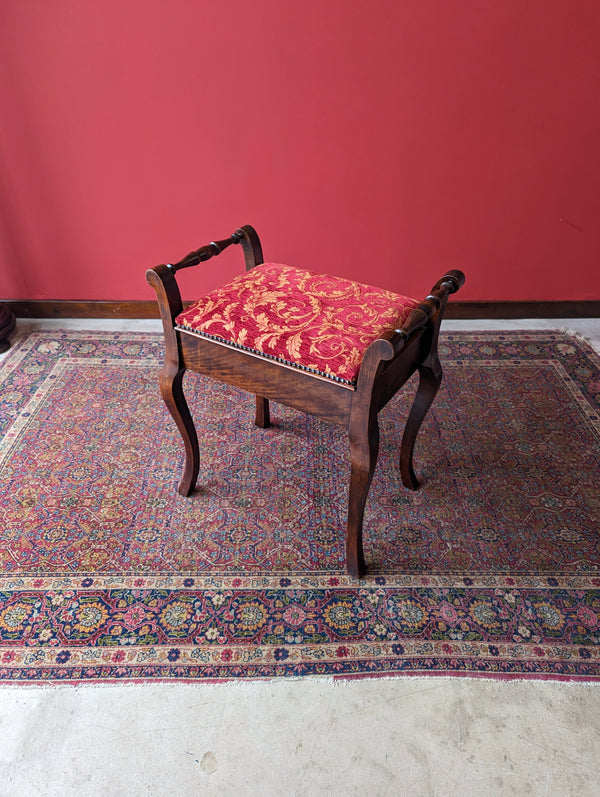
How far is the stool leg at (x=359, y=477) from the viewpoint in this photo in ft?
4.48

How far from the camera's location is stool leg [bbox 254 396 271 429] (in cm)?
208

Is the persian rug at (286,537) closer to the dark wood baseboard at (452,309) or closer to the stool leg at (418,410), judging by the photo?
the stool leg at (418,410)

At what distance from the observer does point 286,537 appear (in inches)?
67.6

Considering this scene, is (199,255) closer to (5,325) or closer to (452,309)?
(5,325)

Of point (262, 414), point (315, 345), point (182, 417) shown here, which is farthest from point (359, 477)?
point (262, 414)

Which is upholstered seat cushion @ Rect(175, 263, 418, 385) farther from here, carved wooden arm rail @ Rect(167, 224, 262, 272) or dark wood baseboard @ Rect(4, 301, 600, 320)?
dark wood baseboard @ Rect(4, 301, 600, 320)

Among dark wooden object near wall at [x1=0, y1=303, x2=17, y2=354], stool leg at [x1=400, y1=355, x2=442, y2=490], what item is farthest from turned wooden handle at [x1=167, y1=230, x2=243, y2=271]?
dark wooden object near wall at [x1=0, y1=303, x2=17, y2=354]

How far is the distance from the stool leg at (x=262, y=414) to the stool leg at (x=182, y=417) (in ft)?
1.23

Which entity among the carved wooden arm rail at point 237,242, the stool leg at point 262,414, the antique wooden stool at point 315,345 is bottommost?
the stool leg at point 262,414

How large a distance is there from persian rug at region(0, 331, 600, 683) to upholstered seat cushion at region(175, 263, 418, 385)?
2.07 feet

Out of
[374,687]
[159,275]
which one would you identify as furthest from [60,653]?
[159,275]

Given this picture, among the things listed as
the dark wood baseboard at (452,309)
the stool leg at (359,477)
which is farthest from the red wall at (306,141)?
the stool leg at (359,477)

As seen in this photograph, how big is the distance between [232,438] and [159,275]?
0.81 metres

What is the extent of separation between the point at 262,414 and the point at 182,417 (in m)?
0.47
